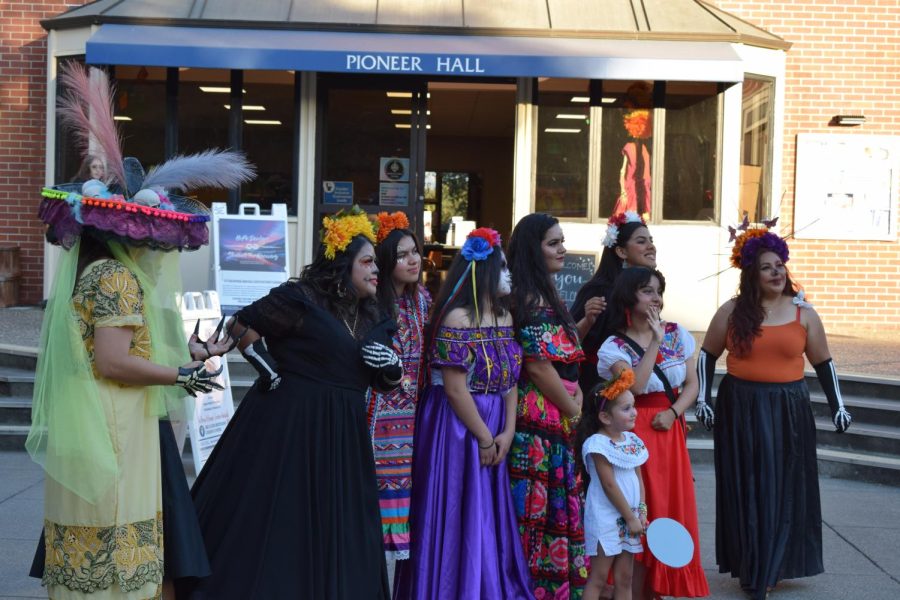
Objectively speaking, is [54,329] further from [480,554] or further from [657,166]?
[657,166]

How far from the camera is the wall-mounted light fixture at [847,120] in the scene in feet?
41.7

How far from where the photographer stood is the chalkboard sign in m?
11.8

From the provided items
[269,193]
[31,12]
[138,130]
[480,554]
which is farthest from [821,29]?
[480,554]

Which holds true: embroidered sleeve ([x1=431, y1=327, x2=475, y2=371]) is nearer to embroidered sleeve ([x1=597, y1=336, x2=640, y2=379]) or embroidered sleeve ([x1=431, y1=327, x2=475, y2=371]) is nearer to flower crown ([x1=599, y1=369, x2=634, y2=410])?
flower crown ([x1=599, y1=369, x2=634, y2=410])

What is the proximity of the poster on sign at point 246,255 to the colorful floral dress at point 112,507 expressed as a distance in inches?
273

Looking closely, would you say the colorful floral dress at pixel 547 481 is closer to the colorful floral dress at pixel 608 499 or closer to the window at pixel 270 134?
the colorful floral dress at pixel 608 499

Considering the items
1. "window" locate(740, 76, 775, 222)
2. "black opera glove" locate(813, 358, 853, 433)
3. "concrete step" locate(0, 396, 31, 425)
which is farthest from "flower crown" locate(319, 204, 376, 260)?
"window" locate(740, 76, 775, 222)

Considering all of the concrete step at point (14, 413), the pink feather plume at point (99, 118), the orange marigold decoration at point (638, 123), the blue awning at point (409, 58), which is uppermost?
the blue awning at point (409, 58)

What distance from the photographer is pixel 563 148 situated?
478 inches

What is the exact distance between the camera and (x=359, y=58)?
11.0m

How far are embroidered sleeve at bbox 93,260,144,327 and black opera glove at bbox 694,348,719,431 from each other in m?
3.16

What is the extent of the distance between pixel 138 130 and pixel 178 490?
28.7ft

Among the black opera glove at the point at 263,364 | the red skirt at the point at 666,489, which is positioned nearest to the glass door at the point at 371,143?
the red skirt at the point at 666,489

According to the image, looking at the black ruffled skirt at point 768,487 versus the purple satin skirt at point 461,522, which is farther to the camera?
the black ruffled skirt at point 768,487
